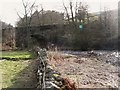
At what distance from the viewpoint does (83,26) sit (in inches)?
1067

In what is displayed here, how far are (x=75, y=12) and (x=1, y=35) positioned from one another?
32.1ft

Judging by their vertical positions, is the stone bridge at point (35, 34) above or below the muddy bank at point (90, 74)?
above

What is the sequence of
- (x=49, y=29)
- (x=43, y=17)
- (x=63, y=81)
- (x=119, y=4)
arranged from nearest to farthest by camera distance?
(x=63, y=81) < (x=119, y=4) < (x=49, y=29) < (x=43, y=17)

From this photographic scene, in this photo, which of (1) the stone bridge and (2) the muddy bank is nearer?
(2) the muddy bank

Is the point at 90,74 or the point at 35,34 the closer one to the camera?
the point at 90,74

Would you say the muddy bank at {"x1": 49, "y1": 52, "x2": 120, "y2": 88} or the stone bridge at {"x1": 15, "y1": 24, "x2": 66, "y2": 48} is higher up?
the stone bridge at {"x1": 15, "y1": 24, "x2": 66, "y2": 48}

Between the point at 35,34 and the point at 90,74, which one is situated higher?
the point at 35,34

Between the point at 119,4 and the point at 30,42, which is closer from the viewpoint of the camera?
the point at 119,4

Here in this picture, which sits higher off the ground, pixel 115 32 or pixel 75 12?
pixel 75 12

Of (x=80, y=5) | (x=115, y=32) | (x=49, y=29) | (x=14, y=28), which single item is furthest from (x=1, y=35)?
(x=115, y=32)

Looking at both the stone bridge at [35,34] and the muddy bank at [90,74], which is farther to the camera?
the stone bridge at [35,34]

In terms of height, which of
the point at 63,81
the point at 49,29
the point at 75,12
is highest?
the point at 75,12

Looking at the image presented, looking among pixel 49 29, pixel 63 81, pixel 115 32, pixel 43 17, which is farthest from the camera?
pixel 43 17

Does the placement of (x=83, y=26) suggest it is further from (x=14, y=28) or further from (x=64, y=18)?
(x=14, y=28)
